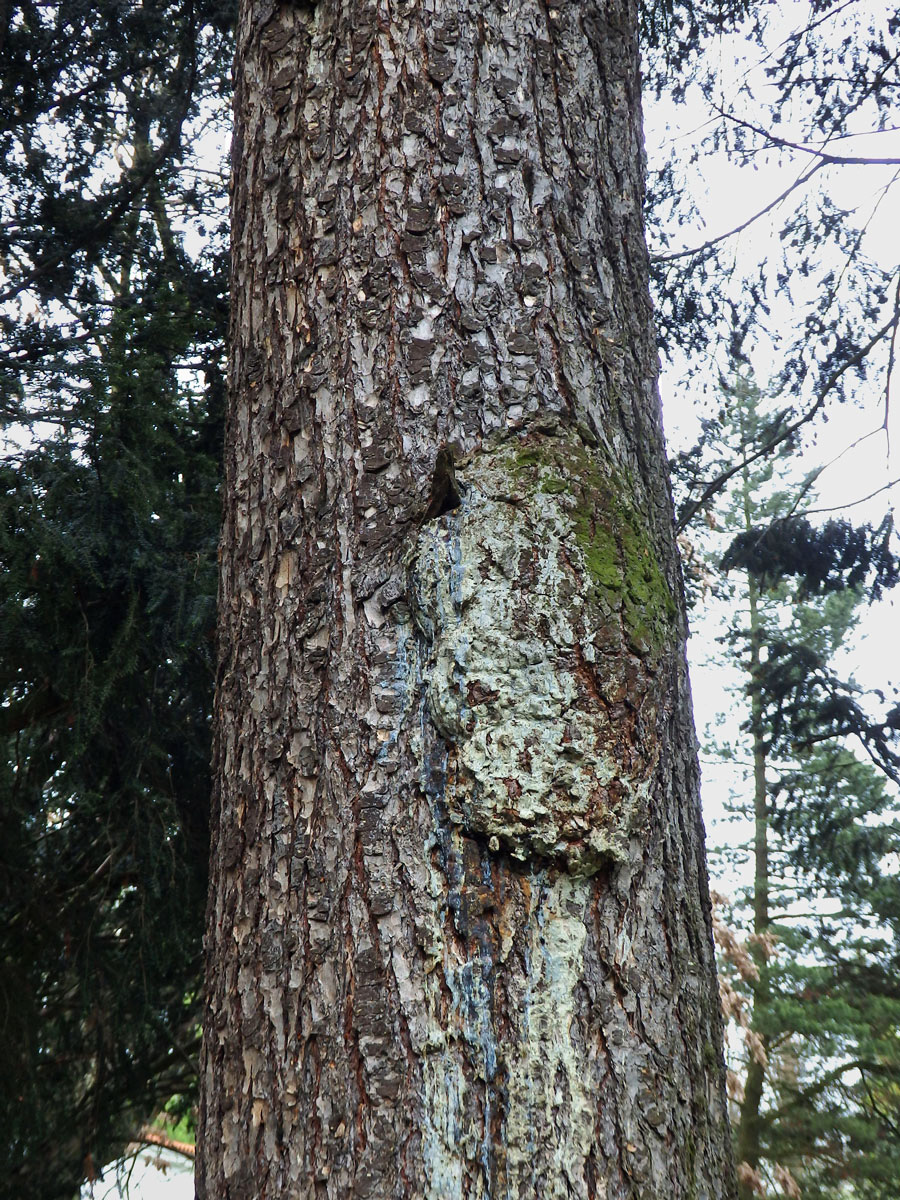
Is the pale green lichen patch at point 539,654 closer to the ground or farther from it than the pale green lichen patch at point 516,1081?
farther from it

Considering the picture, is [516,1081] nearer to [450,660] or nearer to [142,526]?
[450,660]

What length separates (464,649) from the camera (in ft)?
3.47

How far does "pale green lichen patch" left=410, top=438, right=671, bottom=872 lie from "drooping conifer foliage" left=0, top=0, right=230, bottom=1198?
2209 mm

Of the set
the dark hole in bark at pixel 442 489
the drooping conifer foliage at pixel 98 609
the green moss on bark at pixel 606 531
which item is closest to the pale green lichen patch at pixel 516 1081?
the green moss on bark at pixel 606 531

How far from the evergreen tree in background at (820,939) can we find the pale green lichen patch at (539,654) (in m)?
4.19

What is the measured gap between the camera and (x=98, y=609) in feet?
11.0

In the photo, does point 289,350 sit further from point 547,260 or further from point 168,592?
point 168,592

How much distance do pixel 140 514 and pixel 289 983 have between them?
2418mm

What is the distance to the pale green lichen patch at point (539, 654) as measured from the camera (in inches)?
39.9

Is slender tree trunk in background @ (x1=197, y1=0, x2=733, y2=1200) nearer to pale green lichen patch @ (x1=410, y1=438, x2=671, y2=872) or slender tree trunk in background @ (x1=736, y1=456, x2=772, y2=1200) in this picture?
pale green lichen patch @ (x1=410, y1=438, x2=671, y2=872)

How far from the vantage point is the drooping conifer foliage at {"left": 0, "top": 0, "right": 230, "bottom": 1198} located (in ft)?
A: 10.5

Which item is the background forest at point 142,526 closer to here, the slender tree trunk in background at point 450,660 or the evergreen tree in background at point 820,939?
the evergreen tree in background at point 820,939

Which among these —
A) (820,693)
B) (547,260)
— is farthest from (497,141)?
(820,693)

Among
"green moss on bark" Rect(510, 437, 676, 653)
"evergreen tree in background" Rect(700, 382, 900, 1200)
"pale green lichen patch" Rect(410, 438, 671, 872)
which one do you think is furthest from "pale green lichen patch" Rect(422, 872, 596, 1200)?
"evergreen tree in background" Rect(700, 382, 900, 1200)
